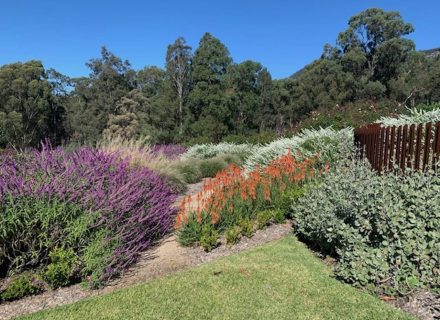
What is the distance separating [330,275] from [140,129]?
104 feet

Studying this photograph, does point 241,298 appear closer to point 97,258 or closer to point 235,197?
point 97,258

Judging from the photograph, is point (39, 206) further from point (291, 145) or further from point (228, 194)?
point (291, 145)

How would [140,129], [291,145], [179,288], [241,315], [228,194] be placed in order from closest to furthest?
[241,315], [179,288], [228,194], [291,145], [140,129]

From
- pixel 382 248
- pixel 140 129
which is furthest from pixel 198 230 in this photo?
pixel 140 129

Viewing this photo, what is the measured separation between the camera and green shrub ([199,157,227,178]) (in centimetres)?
1298

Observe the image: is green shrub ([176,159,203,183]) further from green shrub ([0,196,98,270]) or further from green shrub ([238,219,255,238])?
green shrub ([0,196,98,270])

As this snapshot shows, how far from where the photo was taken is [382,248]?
371 cm

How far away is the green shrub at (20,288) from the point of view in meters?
3.61

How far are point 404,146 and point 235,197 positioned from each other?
255 centimetres

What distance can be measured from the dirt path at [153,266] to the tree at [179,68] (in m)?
28.3

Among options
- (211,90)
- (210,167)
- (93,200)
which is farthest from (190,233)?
(211,90)

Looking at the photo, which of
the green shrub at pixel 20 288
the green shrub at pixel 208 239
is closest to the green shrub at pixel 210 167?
the green shrub at pixel 208 239

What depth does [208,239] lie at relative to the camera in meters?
4.77

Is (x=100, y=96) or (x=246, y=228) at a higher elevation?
(x=100, y=96)
